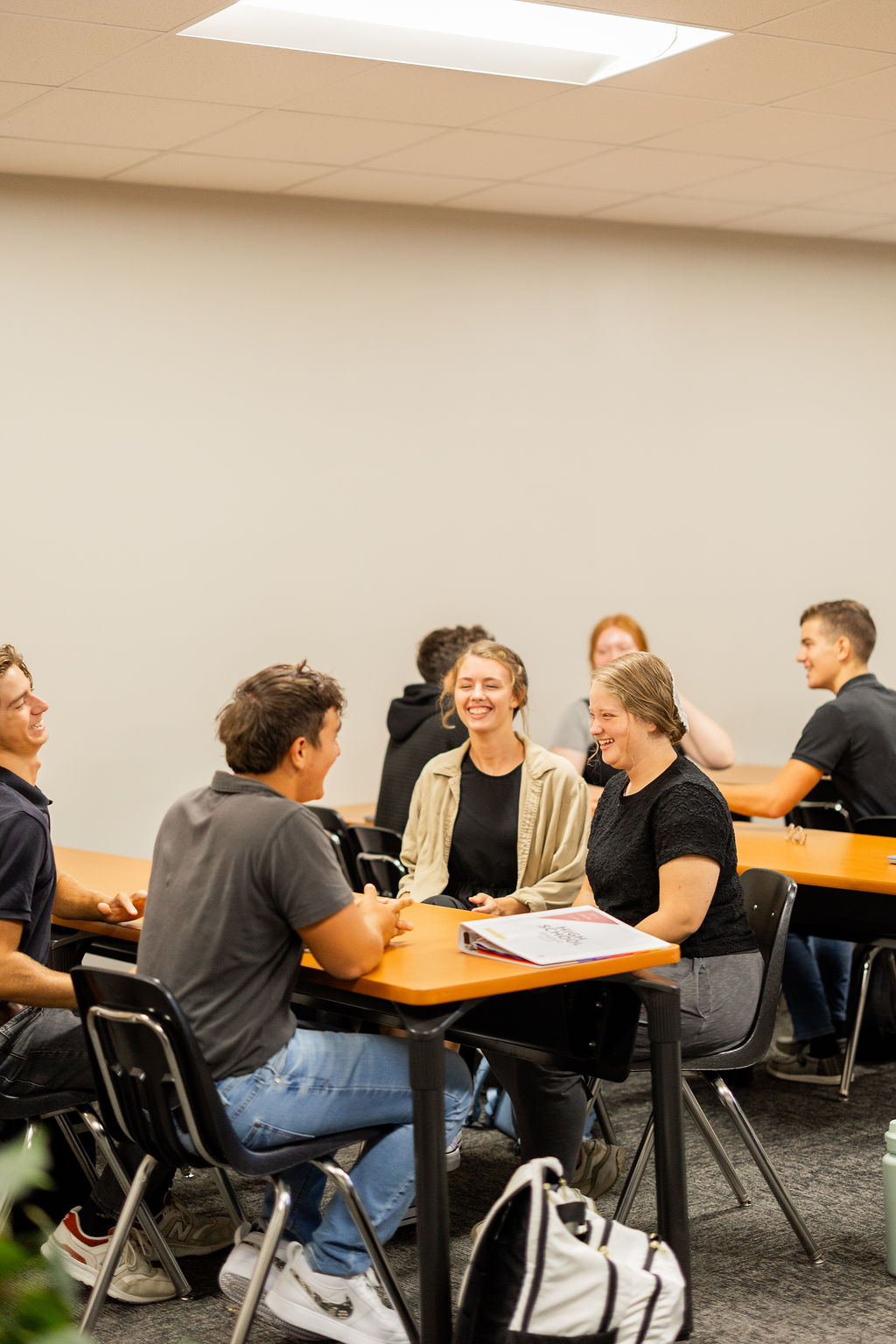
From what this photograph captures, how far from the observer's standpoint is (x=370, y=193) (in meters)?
5.45

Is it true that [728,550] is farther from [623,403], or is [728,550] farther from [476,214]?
[476,214]

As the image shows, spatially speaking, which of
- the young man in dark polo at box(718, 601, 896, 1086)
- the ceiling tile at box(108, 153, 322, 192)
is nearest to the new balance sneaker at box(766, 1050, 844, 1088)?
the young man in dark polo at box(718, 601, 896, 1086)

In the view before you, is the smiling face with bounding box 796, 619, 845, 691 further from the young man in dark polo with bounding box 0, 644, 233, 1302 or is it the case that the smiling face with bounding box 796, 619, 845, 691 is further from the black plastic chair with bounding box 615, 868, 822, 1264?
the young man in dark polo with bounding box 0, 644, 233, 1302

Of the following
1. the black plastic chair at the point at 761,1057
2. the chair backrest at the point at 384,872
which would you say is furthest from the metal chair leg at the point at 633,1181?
the chair backrest at the point at 384,872

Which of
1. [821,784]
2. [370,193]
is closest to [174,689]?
[370,193]

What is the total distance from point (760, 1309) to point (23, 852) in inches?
66.8

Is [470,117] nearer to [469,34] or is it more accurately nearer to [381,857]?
[469,34]

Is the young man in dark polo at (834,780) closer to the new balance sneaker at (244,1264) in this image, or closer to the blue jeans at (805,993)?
the blue jeans at (805,993)

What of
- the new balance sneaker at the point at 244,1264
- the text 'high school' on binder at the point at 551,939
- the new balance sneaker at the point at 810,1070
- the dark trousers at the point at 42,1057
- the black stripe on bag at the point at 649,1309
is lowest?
the new balance sneaker at the point at 810,1070

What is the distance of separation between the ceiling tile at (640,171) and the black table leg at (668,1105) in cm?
341

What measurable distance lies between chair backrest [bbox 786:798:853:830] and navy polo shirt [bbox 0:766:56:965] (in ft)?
8.49

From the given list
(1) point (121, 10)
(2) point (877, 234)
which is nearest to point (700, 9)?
(1) point (121, 10)

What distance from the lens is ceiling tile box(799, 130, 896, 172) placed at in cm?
494

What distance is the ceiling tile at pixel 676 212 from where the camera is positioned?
571 cm
